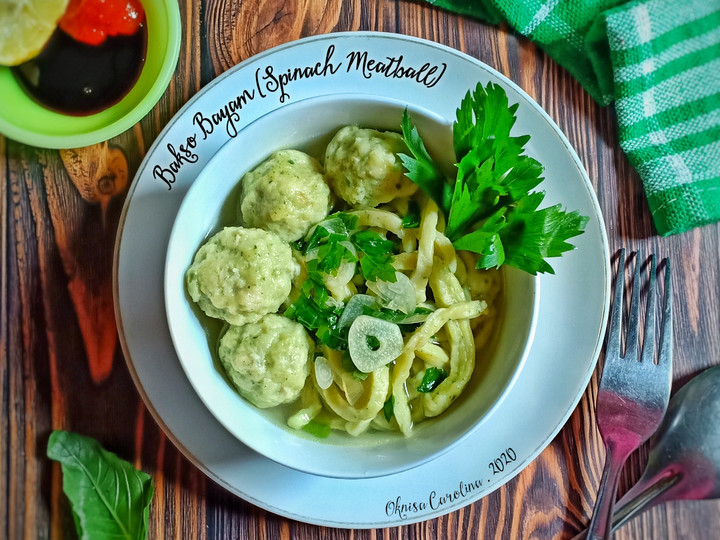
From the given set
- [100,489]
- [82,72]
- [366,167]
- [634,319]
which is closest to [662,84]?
[634,319]

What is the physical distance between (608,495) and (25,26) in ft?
9.84

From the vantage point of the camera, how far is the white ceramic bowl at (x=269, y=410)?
6.79 ft

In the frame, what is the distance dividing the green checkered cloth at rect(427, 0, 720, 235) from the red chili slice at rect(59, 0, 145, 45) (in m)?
1.39

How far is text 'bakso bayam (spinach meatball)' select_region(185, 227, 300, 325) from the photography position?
1.99 m

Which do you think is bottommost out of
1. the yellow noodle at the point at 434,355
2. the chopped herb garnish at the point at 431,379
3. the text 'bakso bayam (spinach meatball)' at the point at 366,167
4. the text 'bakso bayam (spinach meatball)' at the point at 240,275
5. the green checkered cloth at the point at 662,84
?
the chopped herb garnish at the point at 431,379

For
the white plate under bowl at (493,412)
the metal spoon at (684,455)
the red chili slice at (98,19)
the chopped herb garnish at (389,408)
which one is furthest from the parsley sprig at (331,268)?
the metal spoon at (684,455)

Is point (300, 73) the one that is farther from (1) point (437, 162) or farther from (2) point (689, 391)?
(2) point (689, 391)

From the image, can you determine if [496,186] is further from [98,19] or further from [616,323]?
[98,19]

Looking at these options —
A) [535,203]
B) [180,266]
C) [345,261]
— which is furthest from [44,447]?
[535,203]

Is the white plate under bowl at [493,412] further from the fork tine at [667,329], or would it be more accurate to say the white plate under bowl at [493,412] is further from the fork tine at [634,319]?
the fork tine at [667,329]

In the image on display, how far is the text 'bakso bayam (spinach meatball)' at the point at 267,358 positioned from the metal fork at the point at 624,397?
1299mm

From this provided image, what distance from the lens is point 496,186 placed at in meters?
2.10

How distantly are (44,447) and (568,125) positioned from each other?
8.34 ft

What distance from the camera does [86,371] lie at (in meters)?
2.44
